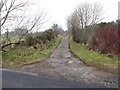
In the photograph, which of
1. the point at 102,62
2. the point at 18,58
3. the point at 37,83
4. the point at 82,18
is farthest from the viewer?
the point at 82,18

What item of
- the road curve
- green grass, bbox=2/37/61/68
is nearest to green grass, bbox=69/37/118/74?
the road curve

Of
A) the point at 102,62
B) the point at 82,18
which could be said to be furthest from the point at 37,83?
the point at 82,18

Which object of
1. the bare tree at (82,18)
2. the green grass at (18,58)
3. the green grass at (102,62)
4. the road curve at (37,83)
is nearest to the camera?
the road curve at (37,83)

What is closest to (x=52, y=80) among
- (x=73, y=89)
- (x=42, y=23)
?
(x=73, y=89)

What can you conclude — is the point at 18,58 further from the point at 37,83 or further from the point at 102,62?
the point at 102,62

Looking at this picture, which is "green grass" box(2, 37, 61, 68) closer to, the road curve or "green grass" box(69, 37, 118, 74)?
the road curve

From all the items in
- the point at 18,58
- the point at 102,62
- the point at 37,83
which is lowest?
the point at 37,83

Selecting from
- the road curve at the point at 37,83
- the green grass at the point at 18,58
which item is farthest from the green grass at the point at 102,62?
the green grass at the point at 18,58

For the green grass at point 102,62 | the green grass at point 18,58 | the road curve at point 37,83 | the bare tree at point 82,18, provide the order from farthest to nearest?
the bare tree at point 82,18, the green grass at point 18,58, the green grass at point 102,62, the road curve at point 37,83

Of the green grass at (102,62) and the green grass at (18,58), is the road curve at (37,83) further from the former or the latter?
the green grass at (18,58)

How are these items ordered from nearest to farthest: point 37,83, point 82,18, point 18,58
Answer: point 37,83, point 18,58, point 82,18

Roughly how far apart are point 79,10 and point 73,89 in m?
33.4

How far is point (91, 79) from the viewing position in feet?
22.3

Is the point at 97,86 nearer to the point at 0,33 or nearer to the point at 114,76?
the point at 114,76
